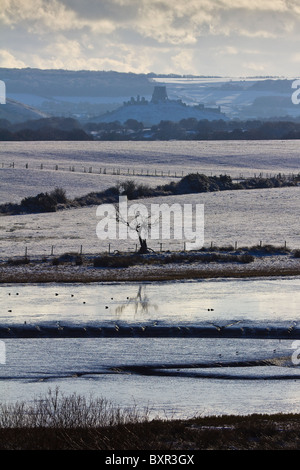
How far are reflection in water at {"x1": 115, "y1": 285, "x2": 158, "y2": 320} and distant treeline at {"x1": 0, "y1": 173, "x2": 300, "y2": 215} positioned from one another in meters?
34.6

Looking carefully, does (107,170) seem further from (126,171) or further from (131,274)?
(131,274)

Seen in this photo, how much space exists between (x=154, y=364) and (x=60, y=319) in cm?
705

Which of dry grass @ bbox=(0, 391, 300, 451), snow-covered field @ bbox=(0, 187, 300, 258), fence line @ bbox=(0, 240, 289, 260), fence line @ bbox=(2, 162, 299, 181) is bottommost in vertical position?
dry grass @ bbox=(0, 391, 300, 451)

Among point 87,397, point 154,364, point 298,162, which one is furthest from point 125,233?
point 298,162

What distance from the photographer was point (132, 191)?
80.5 meters

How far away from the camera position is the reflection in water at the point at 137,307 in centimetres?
3488

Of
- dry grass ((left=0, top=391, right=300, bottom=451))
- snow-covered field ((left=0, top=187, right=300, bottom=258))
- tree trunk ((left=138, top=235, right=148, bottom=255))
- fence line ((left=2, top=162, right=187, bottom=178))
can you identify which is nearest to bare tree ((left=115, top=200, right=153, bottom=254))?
tree trunk ((left=138, top=235, right=148, bottom=255))

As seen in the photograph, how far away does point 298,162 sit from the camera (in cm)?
12838

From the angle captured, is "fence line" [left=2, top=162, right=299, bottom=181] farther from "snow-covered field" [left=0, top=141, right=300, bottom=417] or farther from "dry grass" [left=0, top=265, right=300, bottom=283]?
"dry grass" [left=0, top=265, right=300, bottom=283]

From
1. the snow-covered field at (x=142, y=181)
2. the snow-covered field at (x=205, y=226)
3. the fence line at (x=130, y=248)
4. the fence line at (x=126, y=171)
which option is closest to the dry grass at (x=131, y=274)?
the fence line at (x=130, y=248)

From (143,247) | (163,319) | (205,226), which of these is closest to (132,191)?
(205,226)

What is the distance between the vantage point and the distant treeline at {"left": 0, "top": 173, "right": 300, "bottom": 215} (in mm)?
73062

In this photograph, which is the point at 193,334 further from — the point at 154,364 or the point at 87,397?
the point at 87,397

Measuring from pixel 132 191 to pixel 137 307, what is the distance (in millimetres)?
44800
